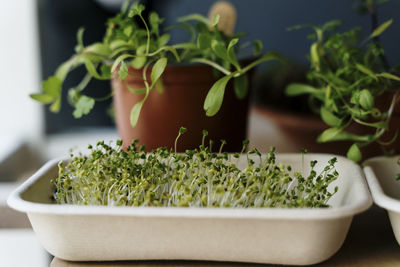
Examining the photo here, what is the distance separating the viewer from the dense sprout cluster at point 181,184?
0.62m

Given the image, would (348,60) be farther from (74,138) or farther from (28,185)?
(74,138)

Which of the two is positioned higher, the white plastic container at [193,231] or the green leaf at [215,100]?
the green leaf at [215,100]

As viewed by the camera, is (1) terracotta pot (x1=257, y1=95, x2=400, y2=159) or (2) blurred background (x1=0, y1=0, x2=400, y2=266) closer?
(1) terracotta pot (x1=257, y1=95, x2=400, y2=159)

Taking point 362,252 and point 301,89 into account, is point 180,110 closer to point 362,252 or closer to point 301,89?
point 301,89

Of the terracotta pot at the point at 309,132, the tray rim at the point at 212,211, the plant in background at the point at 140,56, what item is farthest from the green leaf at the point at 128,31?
the terracotta pot at the point at 309,132

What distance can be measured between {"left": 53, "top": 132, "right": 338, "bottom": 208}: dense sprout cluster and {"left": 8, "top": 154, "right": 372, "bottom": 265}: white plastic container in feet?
0.12

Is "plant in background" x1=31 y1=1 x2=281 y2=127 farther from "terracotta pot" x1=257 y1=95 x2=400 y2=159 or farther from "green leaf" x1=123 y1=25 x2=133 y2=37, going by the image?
"terracotta pot" x1=257 y1=95 x2=400 y2=159

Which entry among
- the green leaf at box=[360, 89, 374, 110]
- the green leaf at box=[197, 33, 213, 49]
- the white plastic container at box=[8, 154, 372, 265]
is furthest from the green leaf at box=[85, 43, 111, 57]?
the green leaf at box=[360, 89, 374, 110]

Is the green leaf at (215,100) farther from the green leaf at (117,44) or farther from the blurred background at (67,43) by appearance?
the blurred background at (67,43)

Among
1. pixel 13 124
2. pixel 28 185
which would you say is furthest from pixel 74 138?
pixel 28 185

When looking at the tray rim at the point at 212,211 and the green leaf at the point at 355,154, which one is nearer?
the tray rim at the point at 212,211

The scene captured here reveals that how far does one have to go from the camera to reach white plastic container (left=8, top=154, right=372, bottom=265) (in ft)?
1.78

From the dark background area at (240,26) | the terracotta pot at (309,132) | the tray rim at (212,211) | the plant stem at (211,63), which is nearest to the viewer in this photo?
the tray rim at (212,211)

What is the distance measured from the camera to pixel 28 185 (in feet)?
2.13
